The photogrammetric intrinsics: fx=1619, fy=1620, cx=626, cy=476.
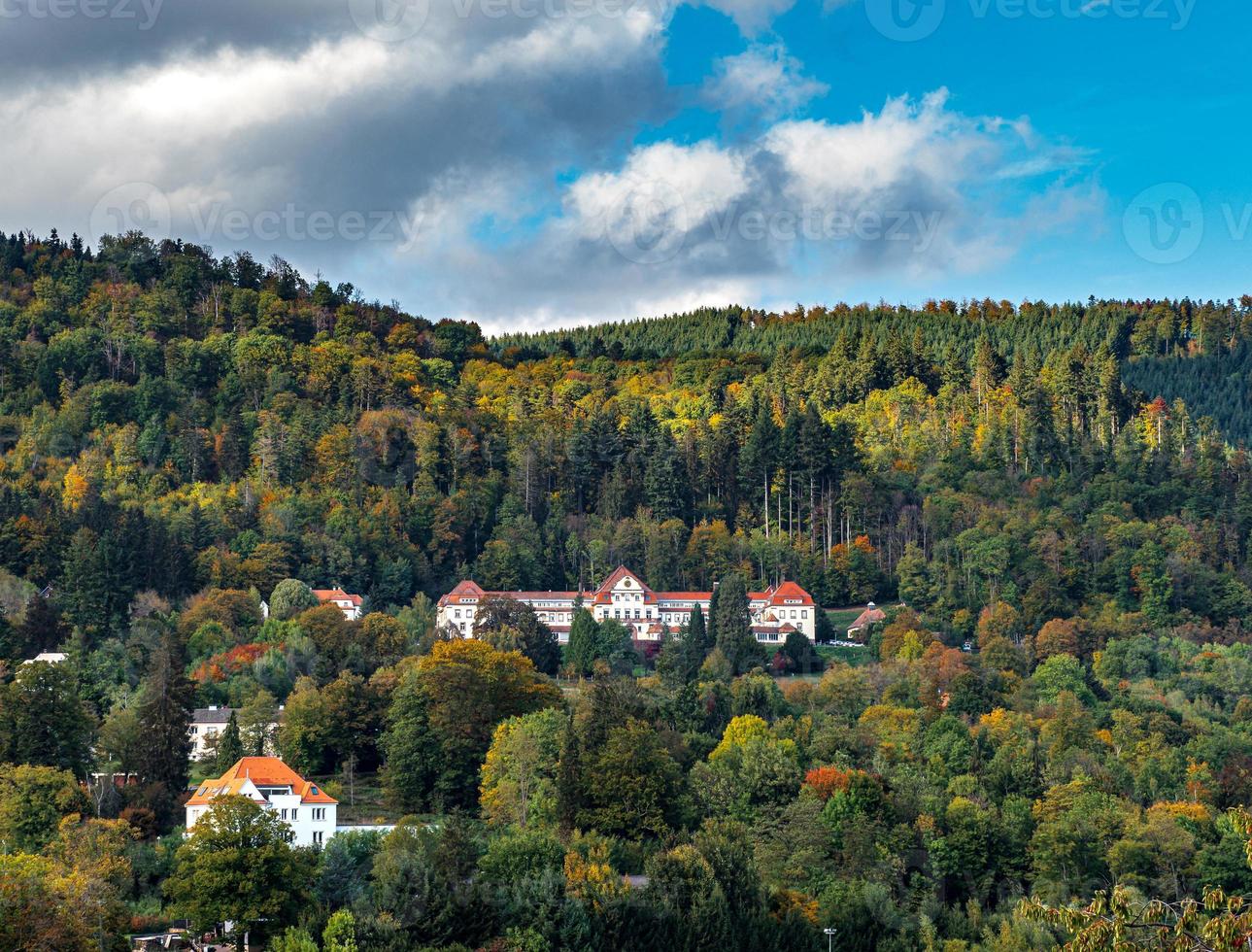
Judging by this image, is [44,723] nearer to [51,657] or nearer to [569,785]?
[51,657]

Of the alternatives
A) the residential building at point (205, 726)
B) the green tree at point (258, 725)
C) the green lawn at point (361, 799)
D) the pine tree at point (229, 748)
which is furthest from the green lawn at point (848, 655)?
the pine tree at point (229, 748)

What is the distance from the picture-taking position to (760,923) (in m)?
46.5

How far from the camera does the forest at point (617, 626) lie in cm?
4716

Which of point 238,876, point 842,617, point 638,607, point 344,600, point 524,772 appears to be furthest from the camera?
point 638,607

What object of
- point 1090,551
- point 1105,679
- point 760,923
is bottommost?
point 760,923

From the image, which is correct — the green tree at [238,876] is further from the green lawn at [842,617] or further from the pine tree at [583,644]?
the green lawn at [842,617]

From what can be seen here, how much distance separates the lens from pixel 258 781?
179ft

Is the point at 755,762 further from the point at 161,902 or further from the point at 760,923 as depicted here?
the point at 161,902

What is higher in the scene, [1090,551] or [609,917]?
[1090,551]

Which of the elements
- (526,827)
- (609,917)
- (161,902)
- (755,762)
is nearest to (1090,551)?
(755,762)

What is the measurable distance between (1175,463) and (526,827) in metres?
57.3

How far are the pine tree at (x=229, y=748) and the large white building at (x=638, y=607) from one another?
23.7 meters

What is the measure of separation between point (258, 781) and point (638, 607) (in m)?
36.2

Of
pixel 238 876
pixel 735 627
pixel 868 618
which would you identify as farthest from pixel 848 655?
pixel 238 876
